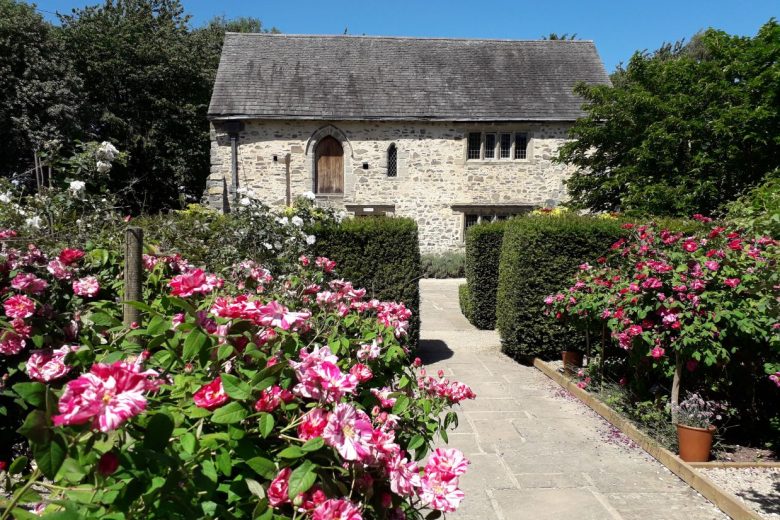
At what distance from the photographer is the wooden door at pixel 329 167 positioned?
18047 mm

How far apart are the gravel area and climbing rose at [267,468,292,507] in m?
3.58

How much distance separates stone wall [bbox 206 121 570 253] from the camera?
17516 millimetres

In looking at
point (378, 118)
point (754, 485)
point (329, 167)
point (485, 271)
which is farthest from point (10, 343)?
point (329, 167)

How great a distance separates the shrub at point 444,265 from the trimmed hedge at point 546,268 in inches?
402

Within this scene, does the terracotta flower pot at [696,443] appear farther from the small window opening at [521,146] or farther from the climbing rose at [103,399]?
the small window opening at [521,146]

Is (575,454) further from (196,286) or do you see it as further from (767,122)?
(767,122)

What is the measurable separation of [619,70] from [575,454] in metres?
36.6

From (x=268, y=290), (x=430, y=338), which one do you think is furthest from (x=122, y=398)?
(x=430, y=338)

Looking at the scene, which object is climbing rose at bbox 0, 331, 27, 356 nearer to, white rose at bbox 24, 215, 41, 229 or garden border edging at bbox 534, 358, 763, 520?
white rose at bbox 24, 215, 41, 229

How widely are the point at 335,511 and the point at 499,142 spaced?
59.4ft

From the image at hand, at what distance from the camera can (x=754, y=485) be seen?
3982 millimetres

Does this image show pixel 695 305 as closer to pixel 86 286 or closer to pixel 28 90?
pixel 86 286

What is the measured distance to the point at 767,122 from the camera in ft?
35.7

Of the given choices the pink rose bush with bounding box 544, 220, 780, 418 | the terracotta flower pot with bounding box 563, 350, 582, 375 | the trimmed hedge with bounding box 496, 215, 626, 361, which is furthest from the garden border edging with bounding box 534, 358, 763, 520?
the trimmed hedge with bounding box 496, 215, 626, 361
